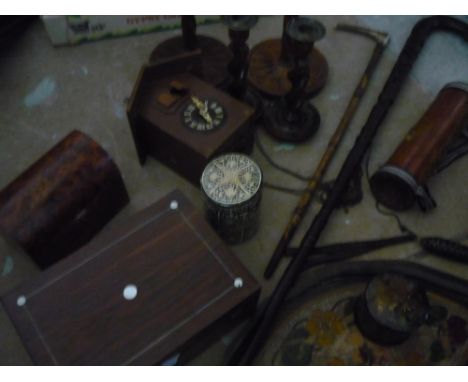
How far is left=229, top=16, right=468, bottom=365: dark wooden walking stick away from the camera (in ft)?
4.06

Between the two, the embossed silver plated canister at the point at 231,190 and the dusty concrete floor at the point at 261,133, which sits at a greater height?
the embossed silver plated canister at the point at 231,190

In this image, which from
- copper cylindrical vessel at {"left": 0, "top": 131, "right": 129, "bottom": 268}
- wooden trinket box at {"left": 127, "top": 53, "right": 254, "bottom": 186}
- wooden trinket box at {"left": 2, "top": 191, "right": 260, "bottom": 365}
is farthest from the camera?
wooden trinket box at {"left": 127, "top": 53, "right": 254, "bottom": 186}

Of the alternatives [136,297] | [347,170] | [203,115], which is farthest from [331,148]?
[136,297]

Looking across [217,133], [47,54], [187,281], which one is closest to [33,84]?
[47,54]

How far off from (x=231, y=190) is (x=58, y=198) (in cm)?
45

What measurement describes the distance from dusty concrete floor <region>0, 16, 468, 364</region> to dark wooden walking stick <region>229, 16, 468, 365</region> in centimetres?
7

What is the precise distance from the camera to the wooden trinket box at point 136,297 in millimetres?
1046

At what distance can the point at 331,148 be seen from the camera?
1538 mm

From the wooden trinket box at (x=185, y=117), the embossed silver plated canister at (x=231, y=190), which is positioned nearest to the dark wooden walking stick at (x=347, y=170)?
the embossed silver plated canister at (x=231, y=190)

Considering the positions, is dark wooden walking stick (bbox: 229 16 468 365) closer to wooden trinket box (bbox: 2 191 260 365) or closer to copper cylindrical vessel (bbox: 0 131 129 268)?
wooden trinket box (bbox: 2 191 260 365)

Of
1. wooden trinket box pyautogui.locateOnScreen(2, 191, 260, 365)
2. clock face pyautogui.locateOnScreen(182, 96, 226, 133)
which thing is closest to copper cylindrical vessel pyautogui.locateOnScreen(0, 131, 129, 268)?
wooden trinket box pyautogui.locateOnScreen(2, 191, 260, 365)

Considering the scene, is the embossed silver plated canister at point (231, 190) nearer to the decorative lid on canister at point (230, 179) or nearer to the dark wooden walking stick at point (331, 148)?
the decorative lid on canister at point (230, 179)

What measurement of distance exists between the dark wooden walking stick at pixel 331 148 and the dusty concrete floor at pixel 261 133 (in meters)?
0.03

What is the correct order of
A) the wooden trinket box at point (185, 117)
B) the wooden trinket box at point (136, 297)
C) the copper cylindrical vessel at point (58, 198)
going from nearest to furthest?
the wooden trinket box at point (136, 297)
the copper cylindrical vessel at point (58, 198)
the wooden trinket box at point (185, 117)
